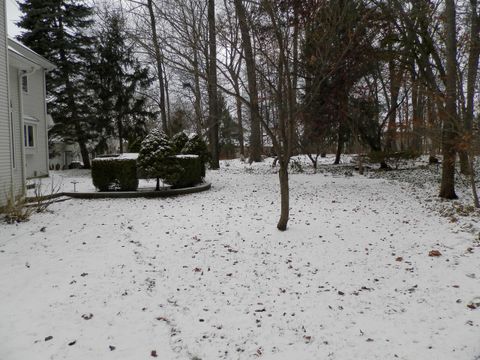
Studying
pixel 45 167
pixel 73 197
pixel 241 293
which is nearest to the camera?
pixel 241 293

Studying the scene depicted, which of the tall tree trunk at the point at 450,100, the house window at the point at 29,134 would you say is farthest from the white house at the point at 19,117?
the tall tree trunk at the point at 450,100

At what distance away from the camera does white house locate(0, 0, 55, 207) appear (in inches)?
340

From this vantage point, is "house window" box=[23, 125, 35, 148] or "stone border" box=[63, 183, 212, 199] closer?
"stone border" box=[63, 183, 212, 199]

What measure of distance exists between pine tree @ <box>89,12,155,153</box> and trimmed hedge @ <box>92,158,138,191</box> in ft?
32.8

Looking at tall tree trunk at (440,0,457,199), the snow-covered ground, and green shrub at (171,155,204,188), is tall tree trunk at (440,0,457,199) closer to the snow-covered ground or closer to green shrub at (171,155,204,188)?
the snow-covered ground

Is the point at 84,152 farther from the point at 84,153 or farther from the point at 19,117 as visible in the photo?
the point at 19,117

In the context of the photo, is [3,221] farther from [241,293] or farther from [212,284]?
[241,293]

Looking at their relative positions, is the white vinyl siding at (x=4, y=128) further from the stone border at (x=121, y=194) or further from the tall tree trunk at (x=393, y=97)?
the tall tree trunk at (x=393, y=97)

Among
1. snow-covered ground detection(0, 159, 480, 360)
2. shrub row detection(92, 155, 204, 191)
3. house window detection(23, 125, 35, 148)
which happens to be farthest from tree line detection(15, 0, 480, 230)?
house window detection(23, 125, 35, 148)

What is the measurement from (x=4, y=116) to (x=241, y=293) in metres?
7.84

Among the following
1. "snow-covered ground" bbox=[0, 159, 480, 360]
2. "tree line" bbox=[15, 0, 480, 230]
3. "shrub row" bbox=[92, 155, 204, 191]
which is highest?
"tree line" bbox=[15, 0, 480, 230]

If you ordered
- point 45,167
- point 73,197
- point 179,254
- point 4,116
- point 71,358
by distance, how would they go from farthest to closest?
point 45,167 → point 73,197 → point 4,116 → point 179,254 → point 71,358

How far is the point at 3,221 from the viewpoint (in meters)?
6.82

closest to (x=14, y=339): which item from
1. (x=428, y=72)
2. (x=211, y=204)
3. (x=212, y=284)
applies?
(x=212, y=284)
